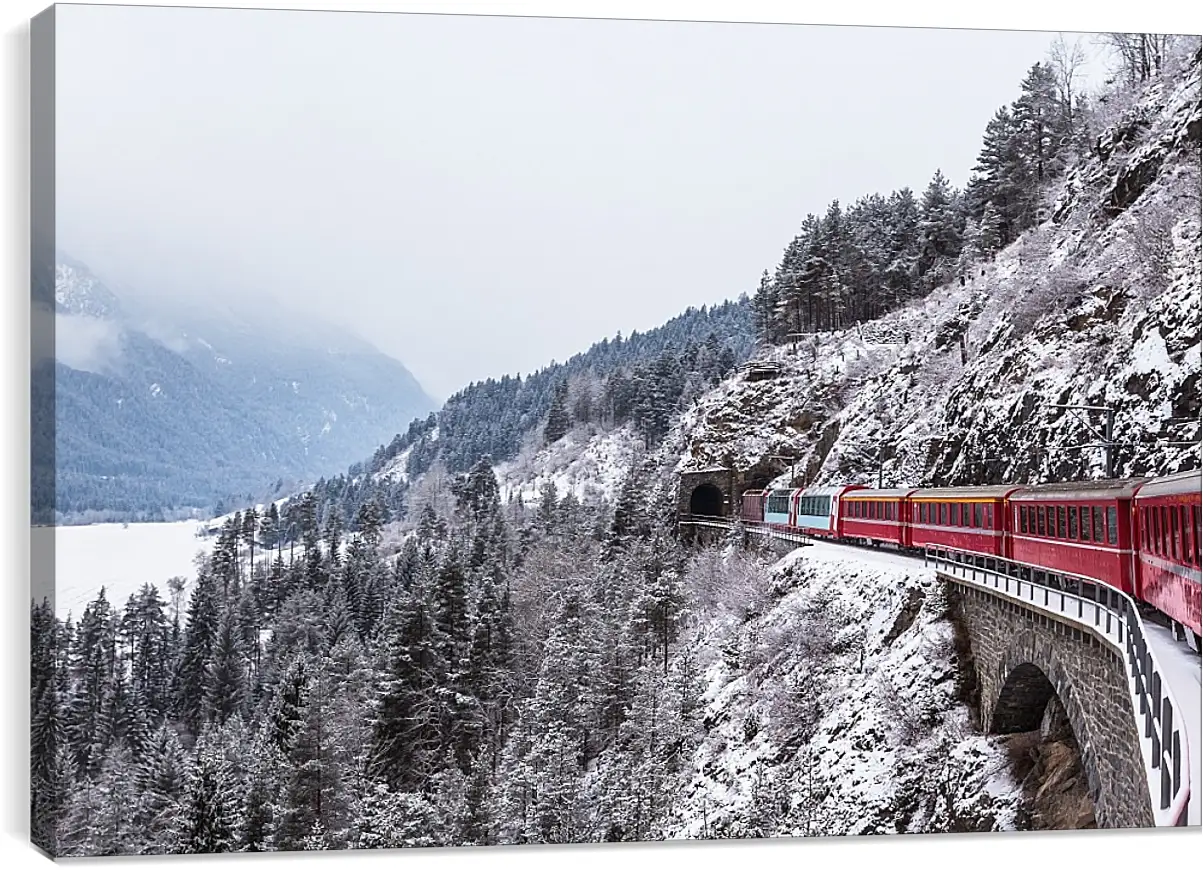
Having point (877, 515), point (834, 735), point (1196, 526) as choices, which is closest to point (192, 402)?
point (834, 735)

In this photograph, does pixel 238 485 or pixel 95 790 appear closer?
pixel 95 790

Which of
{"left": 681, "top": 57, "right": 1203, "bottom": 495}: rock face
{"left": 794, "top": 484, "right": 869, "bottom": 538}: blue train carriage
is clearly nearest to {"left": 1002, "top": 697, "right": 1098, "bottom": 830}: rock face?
{"left": 681, "top": 57, "right": 1203, "bottom": 495}: rock face

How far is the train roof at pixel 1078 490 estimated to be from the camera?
778cm

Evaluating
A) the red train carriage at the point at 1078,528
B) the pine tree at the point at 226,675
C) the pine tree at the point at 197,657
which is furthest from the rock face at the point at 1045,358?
the pine tree at the point at 197,657

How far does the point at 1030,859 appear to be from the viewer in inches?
287

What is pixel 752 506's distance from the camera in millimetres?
9133

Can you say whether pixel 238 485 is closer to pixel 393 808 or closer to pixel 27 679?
pixel 27 679

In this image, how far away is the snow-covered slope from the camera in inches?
300

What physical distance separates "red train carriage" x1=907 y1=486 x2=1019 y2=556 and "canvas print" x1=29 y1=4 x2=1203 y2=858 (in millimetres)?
710

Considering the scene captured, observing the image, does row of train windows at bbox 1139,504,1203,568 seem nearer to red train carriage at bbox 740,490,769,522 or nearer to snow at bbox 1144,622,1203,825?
snow at bbox 1144,622,1203,825

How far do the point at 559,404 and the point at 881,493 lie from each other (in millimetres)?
3915

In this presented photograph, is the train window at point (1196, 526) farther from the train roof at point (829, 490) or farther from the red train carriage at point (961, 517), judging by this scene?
the train roof at point (829, 490)

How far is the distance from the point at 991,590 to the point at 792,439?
202 centimetres

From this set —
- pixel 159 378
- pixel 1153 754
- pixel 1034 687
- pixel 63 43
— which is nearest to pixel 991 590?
pixel 1034 687
